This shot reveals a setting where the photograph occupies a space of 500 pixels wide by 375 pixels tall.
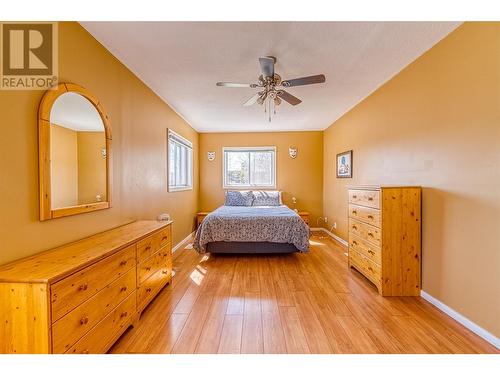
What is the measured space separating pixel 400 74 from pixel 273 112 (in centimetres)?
197

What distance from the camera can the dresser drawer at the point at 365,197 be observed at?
233cm

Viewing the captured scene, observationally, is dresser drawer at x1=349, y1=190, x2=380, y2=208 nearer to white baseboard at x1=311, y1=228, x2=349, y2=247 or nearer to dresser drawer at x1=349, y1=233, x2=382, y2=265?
dresser drawer at x1=349, y1=233, x2=382, y2=265

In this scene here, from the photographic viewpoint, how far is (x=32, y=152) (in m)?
1.36

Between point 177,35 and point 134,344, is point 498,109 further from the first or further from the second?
point 134,344

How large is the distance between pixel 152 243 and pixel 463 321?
275cm

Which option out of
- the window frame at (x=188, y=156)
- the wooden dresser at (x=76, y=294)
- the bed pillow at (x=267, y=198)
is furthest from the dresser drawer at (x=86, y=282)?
the bed pillow at (x=267, y=198)

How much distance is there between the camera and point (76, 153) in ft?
5.61

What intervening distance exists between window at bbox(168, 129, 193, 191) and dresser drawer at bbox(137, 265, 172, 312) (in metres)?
1.61

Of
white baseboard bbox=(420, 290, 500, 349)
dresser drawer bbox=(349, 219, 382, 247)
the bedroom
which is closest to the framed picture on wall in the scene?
the bedroom

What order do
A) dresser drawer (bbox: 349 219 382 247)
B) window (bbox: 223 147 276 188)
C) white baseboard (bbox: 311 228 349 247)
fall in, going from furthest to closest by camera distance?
1. window (bbox: 223 147 276 188)
2. white baseboard (bbox: 311 228 349 247)
3. dresser drawer (bbox: 349 219 382 247)

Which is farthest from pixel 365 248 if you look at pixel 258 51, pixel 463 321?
pixel 258 51

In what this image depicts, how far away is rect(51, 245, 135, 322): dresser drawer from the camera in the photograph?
1.07 metres

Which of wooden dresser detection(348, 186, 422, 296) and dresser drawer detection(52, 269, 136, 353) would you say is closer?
dresser drawer detection(52, 269, 136, 353)

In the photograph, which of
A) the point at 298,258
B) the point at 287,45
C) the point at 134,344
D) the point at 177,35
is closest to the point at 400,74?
the point at 287,45
